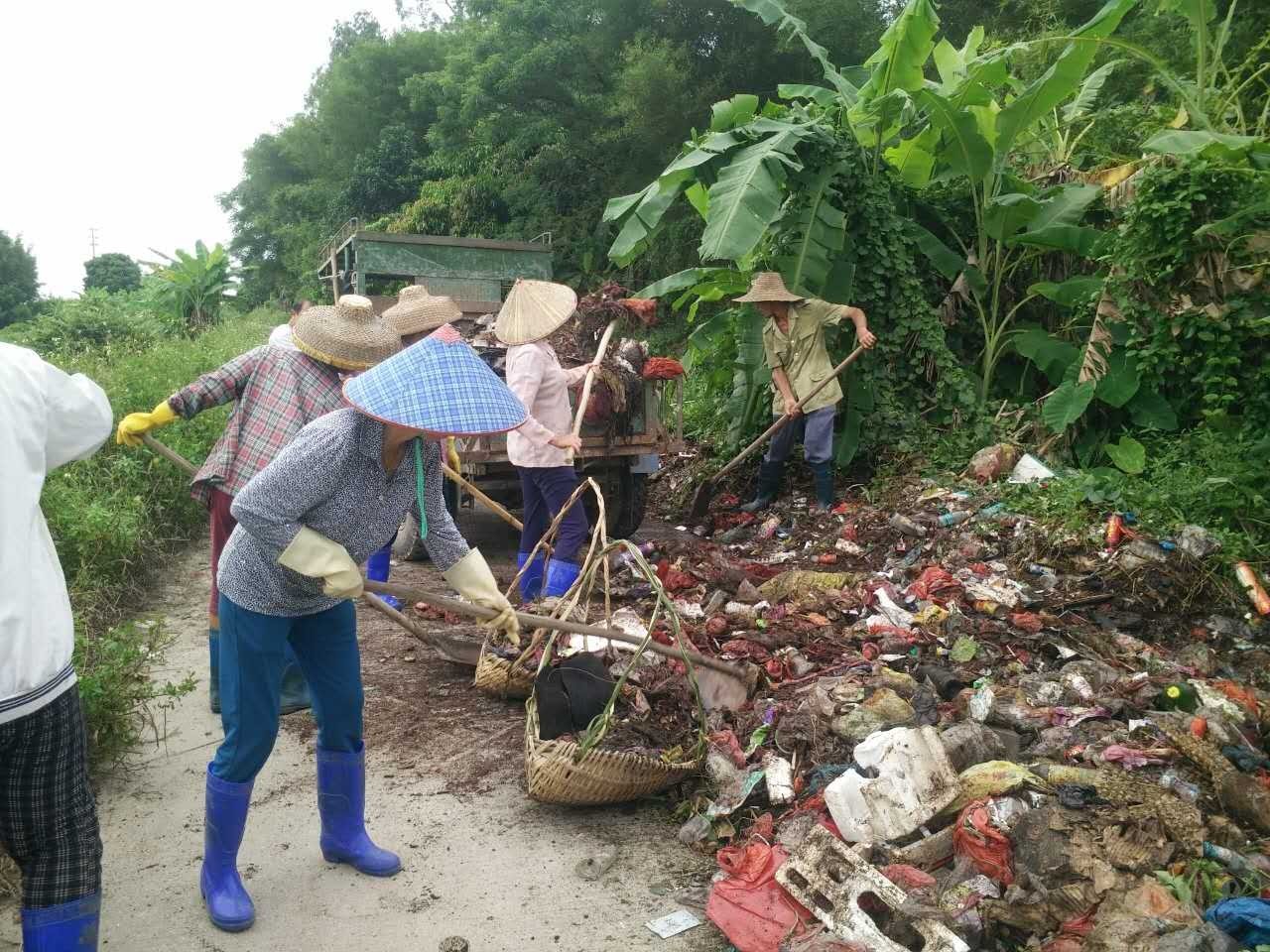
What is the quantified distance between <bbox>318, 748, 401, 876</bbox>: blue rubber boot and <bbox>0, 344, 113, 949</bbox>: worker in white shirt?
895 mm

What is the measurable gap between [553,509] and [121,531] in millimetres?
2820

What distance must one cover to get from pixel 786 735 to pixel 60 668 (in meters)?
2.58

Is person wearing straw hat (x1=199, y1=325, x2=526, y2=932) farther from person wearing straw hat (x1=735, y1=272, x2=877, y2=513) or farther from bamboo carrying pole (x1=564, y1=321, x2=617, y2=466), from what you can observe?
person wearing straw hat (x1=735, y1=272, x2=877, y2=513)

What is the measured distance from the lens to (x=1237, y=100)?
24.8 feet

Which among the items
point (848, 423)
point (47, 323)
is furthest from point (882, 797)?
point (47, 323)

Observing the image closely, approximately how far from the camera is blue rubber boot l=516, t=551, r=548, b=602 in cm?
578

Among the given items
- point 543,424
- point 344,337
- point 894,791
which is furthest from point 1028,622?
point 344,337

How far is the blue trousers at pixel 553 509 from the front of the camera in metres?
5.35

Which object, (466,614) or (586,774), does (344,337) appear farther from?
(586,774)

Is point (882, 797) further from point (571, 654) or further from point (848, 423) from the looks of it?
point (848, 423)

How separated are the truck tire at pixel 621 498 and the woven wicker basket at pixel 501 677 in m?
2.70

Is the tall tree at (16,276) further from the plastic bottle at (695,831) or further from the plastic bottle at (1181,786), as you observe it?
the plastic bottle at (1181,786)

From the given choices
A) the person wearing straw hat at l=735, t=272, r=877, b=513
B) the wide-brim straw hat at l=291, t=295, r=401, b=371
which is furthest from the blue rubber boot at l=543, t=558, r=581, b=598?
the person wearing straw hat at l=735, t=272, r=877, b=513

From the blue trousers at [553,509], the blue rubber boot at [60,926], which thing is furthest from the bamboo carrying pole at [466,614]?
the blue rubber boot at [60,926]
